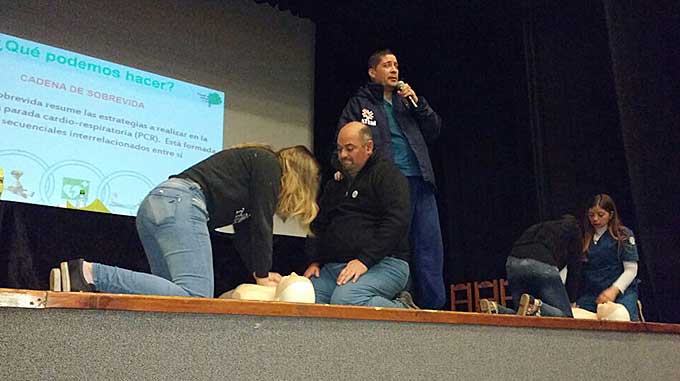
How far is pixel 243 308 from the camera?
1104 mm

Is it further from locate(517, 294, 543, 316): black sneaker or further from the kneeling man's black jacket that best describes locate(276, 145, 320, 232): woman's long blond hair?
locate(517, 294, 543, 316): black sneaker

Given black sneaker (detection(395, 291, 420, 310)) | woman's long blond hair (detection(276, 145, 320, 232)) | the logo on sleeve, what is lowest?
black sneaker (detection(395, 291, 420, 310))

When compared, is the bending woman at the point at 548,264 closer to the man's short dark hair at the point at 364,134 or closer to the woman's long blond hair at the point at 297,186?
the man's short dark hair at the point at 364,134

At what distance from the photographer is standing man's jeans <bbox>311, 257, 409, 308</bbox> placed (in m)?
1.84

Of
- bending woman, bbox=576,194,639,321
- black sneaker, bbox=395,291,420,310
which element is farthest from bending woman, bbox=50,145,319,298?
bending woman, bbox=576,194,639,321

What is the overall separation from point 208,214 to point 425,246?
38.9 inches

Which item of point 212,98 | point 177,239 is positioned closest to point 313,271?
point 177,239

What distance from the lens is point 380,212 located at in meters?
2.04

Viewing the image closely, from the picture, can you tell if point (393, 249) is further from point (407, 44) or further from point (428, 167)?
point (407, 44)

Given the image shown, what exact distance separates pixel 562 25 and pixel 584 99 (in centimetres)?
43

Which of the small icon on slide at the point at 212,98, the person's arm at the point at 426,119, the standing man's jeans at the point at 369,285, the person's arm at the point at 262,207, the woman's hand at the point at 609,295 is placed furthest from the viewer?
→ the small icon on slide at the point at 212,98

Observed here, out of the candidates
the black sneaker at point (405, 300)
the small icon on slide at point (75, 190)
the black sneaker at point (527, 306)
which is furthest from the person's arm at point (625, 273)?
the small icon on slide at point (75, 190)

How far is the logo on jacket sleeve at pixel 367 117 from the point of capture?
2.40 meters

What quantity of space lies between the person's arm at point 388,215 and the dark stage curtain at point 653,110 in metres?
1.47
